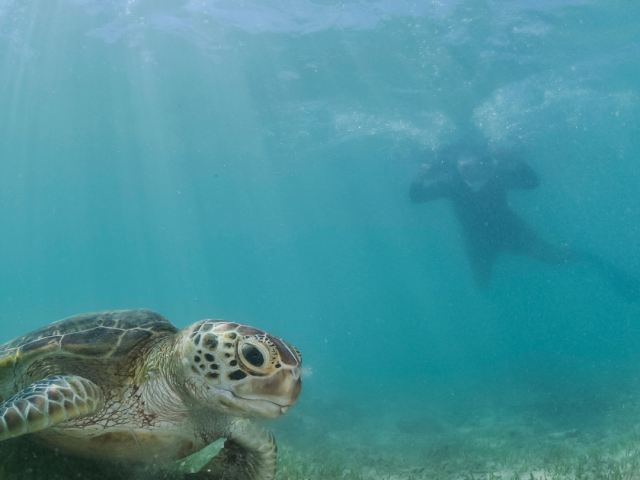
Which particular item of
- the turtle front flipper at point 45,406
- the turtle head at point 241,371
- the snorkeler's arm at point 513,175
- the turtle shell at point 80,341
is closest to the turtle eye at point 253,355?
A: the turtle head at point 241,371

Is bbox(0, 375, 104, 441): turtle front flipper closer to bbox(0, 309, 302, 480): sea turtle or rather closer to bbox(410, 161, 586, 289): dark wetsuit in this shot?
bbox(0, 309, 302, 480): sea turtle

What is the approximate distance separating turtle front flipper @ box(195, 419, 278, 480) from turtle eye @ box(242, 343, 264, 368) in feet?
3.04

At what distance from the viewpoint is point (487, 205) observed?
17047 millimetres

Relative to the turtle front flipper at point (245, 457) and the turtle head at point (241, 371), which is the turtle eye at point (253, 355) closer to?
the turtle head at point (241, 371)

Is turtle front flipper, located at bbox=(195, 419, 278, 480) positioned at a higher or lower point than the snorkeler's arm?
higher

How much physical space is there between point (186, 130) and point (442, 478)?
944 inches

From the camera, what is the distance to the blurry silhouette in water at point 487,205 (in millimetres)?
14430

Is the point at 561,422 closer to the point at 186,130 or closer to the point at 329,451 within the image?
the point at 329,451

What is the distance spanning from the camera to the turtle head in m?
1.81

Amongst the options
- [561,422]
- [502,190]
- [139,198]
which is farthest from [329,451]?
[139,198]

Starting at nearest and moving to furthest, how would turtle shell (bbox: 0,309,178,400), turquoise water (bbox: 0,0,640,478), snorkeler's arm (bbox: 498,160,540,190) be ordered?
turtle shell (bbox: 0,309,178,400) < turquoise water (bbox: 0,0,640,478) < snorkeler's arm (bbox: 498,160,540,190)

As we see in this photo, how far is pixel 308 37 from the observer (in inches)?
573

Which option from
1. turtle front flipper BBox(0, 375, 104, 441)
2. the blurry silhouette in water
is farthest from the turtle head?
the blurry silhouette in water

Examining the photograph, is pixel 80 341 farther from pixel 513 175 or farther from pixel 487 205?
pixel 513 175
